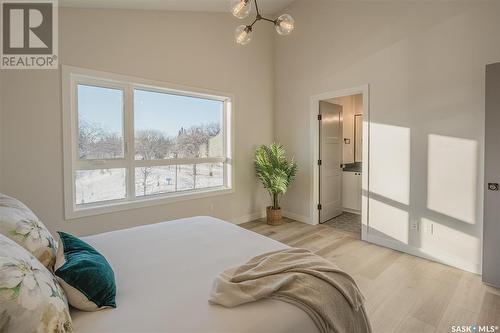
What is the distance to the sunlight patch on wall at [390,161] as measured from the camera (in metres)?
3.09

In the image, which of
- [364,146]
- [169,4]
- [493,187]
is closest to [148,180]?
[169,4]

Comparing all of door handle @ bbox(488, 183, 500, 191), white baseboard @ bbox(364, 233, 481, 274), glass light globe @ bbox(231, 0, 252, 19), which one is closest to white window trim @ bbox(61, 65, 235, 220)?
glass light globe @ bbox(231, 0, 252, 19)

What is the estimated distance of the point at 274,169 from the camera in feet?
13.5

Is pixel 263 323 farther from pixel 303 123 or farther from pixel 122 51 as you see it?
pixel 303 123

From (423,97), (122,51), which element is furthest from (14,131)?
(423,97)

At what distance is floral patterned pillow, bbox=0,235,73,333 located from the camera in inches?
27.5

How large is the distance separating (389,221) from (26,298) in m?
3.54

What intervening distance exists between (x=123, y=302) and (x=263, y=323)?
1.97 feet

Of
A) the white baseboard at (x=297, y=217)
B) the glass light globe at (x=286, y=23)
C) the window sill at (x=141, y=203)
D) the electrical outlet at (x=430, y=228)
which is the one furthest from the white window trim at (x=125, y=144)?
the electrical outlet at (x=430, y=228)

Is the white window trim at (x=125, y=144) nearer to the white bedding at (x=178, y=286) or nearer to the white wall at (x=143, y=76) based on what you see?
the white wall at (x=143, y=76)

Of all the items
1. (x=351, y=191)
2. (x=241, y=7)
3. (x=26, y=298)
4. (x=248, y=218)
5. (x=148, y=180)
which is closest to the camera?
(x=26, y=298)

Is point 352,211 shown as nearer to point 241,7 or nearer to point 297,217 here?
point 297,217

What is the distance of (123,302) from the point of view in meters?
1.07

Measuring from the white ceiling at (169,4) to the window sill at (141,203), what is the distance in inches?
84.1
